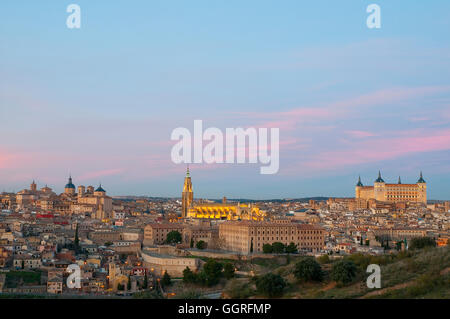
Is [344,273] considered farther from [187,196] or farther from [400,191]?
[400,191]

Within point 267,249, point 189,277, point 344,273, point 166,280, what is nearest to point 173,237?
point 267,249

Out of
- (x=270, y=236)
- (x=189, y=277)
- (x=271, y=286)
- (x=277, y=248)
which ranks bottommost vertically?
(x=189, y=277)

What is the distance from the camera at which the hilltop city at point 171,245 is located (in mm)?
34219

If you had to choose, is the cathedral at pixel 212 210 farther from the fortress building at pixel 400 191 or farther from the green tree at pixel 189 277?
the green tree at pixel 189 277

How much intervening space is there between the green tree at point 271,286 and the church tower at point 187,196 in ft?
179

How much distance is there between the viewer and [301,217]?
75.5 m

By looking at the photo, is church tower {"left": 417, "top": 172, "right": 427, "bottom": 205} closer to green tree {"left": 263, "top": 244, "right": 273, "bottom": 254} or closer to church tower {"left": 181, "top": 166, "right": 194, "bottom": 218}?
church tower {"left": 181, "top": 166, "right": 194, "bottom": 218}

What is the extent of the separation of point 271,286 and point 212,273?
1541cm

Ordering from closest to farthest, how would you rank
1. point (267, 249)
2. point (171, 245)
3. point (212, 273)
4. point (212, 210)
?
point (212, 273)
point (267, 249)
point (171, 245)
point (212, 210)

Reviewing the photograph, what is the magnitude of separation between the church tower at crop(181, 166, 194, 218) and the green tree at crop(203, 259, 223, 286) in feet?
128

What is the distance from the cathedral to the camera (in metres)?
69.7

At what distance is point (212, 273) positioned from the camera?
3447cm
